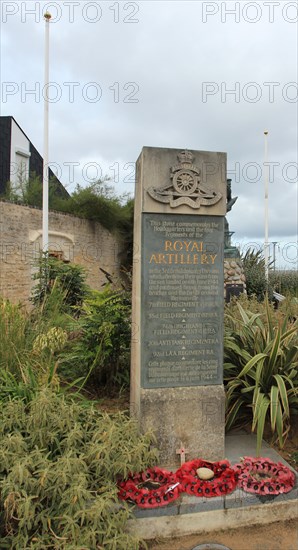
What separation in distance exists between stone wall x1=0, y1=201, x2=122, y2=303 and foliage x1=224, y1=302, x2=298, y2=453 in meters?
5.85

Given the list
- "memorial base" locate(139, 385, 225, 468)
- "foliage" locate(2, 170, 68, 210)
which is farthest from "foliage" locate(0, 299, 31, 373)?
"foliage" locate(2, 170, 68, 210)

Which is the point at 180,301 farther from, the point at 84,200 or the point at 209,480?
the point at 84,200

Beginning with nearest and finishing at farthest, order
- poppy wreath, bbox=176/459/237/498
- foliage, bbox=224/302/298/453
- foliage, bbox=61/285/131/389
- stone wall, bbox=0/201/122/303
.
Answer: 1. poppy wreath, bbox=176/459/237/498
2. foliage, bbox=224/302/298/453
3. foliage, bbox=61/285/131/389
4. stone wall, bbox=0/201/122/303

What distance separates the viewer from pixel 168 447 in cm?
298

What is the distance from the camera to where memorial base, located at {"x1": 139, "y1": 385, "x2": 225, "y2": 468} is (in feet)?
9.66

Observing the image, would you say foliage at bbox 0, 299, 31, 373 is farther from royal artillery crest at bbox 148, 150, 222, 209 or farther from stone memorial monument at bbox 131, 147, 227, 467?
royal artillery crest at bbox 148, 150, 222, 209

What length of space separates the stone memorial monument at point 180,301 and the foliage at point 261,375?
39cm

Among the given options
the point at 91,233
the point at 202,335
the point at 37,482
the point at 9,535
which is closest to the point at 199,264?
the point at 202,335

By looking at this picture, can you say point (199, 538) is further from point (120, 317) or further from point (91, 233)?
point (91, 233)

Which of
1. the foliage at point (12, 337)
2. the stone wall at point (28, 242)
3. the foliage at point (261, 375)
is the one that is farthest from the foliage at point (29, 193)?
the foliage at point (261, 375)

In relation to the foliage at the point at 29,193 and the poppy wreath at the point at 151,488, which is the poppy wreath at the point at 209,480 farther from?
the foliage at the point at 29,193

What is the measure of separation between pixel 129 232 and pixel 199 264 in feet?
45.0

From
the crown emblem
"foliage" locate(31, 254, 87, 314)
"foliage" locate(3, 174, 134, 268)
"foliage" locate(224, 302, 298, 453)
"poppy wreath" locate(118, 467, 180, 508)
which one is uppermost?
"foliage" locate(3, 174, 134, 268)

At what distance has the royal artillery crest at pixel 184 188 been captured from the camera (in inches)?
116
